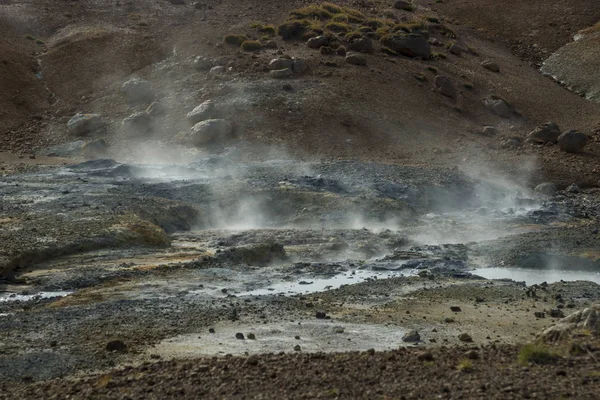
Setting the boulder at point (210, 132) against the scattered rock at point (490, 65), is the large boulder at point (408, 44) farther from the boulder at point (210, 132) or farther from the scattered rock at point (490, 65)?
the boulder at point (210, 132)

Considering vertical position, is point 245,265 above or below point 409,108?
below

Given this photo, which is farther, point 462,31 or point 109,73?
point 462,31

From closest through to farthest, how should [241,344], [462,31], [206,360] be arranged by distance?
[206,360]
[241,344]
[462,31]

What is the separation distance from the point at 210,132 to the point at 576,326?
30673mm

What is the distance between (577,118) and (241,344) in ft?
137

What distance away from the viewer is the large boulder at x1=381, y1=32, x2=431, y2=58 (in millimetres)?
56500

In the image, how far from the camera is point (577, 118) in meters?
53.2

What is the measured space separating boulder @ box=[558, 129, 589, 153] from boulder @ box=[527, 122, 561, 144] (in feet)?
3.18

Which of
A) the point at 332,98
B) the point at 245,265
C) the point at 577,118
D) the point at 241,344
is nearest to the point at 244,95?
the point at 332,98

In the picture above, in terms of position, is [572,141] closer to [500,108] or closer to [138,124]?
[500,108]

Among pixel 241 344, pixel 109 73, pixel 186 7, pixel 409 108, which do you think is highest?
pixel 186 7

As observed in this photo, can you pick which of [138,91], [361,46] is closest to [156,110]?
[138,91]

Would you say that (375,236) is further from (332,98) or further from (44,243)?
(332,98)

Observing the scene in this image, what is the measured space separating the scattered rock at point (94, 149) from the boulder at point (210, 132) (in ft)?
12.8
